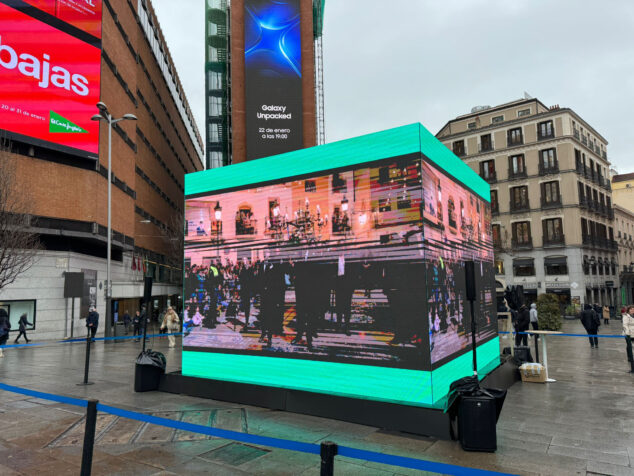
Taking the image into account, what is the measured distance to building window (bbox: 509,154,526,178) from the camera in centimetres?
4853

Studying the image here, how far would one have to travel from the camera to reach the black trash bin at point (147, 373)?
10195 millimetres

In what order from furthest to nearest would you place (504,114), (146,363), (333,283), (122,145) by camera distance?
1. (504,114)
2. (122,145)
3. (146,363)
4. (333,283)

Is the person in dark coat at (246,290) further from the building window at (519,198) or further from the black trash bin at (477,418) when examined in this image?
the building window at (519,198)

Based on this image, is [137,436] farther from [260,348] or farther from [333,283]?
[333,283]

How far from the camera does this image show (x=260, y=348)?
9188 millimetres

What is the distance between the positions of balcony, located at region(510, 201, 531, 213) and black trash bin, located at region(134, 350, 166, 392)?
46.1m

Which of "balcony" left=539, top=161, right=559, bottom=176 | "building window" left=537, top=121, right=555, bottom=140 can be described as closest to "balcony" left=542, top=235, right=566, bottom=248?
"balcony" left=539, top=161, right=559, bottom=176

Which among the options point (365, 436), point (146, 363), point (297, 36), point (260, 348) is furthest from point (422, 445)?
point (297, 36)

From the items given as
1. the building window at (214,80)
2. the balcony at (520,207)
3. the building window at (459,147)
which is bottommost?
the balcony at (520,207)

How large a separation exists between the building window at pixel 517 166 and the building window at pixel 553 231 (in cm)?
572

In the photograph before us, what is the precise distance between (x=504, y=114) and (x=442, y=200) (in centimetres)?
4842

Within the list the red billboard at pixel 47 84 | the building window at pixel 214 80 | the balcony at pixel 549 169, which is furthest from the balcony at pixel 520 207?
the red billboard at pixel 47 84

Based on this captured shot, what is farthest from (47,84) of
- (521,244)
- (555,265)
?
(555,265)

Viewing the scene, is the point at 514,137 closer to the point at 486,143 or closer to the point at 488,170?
the point at 486,143
